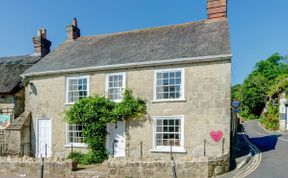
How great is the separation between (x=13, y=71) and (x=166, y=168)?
15117 mm

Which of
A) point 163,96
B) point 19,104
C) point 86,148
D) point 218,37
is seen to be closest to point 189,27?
point 218,37

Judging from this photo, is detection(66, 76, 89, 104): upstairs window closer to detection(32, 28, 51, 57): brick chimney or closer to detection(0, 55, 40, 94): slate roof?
detection(0, 55, 40, 94): slate roof

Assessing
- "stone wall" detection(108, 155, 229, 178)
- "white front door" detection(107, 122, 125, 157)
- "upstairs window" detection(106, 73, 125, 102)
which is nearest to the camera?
"stone wall" detection(108, 155, 229, 178)

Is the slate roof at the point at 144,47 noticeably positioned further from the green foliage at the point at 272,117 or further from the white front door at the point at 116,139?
the green foliage at the point at 272,117

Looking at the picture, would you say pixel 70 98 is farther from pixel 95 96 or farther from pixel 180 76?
pixel 180 76

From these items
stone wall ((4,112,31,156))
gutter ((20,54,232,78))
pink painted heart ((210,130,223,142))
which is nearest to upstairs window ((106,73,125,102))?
gutter ((20,54,232,78))

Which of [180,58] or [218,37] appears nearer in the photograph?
[180,58]

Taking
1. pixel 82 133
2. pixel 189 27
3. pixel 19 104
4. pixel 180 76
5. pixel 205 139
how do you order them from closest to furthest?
pixel 205 139 < pixel 180 76 < pixel 82 133 < pixel 189 27 < pixel 19 104

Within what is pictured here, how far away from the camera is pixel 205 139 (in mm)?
11719

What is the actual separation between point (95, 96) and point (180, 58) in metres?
5.49

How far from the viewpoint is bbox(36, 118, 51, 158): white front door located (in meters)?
15.2

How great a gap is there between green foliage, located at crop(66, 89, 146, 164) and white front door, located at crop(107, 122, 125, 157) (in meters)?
0.30

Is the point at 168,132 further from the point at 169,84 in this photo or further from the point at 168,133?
the point at 169,84

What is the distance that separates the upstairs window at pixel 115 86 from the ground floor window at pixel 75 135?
9.12 feet
